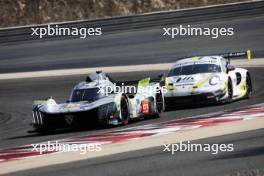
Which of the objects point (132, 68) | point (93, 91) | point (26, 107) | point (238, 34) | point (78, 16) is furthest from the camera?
point (78, 16)

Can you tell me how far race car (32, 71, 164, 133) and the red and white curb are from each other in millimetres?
805

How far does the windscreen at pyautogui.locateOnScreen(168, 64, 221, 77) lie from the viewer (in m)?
20.8

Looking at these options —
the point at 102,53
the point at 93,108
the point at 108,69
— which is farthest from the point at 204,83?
the point at 102,53

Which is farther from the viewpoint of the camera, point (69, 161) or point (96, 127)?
point (96, 127)

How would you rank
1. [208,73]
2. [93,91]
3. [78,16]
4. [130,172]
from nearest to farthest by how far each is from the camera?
[130,172] → [93,91] → [208,73] → [78,16]

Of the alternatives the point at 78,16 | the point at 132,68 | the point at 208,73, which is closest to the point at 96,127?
the point at 208,73

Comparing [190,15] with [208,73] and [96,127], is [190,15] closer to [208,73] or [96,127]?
[208,73]

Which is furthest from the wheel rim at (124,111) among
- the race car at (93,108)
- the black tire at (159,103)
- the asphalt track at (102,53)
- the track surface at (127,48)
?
the track surface at (127,48)

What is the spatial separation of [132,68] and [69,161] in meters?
18.6

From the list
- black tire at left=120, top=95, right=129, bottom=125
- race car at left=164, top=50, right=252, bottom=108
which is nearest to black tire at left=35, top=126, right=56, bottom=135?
black tire at left=120, top=95, right=129, bottom=125

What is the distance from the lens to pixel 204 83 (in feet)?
66.4

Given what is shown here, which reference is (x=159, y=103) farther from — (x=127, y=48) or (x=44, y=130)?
(x=127, y=48)

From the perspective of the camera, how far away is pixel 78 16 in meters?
42.7

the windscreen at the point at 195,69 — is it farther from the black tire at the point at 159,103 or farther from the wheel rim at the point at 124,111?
the wheel rim at the point at 124,111
